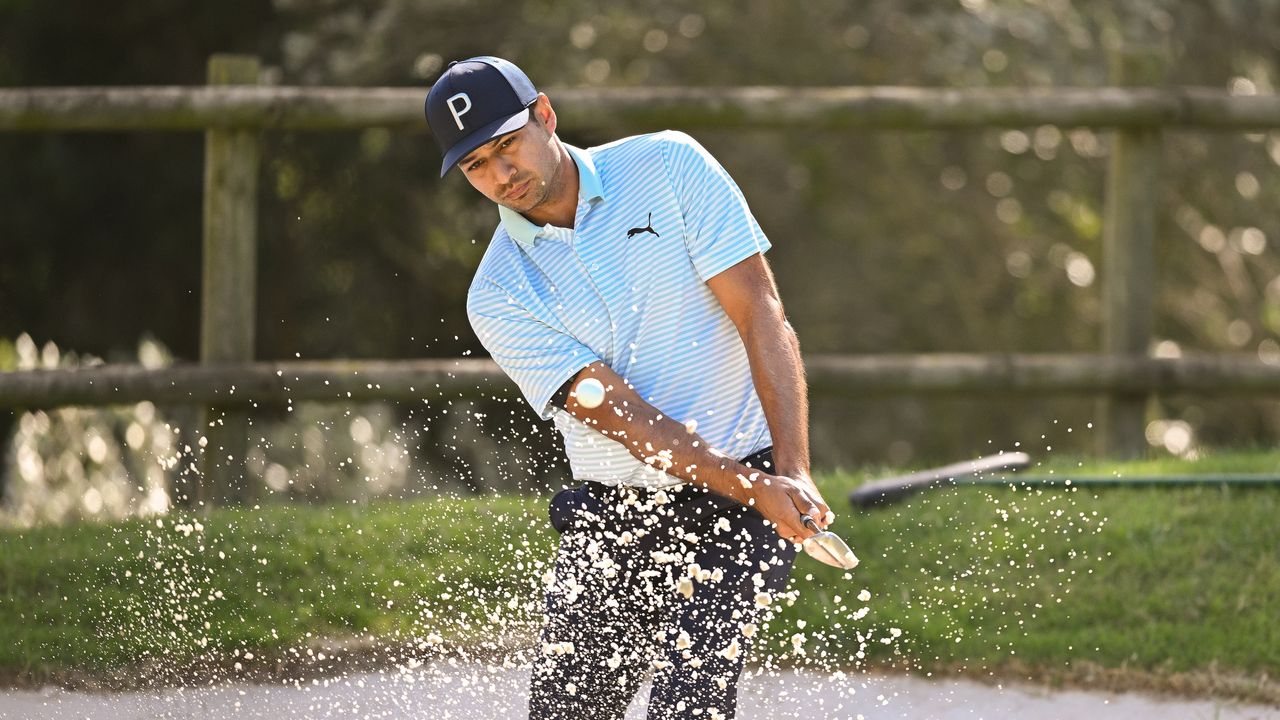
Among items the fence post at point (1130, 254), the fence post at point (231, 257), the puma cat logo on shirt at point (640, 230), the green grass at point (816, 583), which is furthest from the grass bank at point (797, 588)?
the puma cat logo on shirt at point (640, 230)

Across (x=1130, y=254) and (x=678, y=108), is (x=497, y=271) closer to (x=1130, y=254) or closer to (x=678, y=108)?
(x=678, y=108)

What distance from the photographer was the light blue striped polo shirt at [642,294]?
11.0ft

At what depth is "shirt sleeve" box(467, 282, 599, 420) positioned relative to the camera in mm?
3379

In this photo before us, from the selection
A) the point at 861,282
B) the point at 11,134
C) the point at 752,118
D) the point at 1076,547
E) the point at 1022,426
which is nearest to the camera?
the point at 1076,547

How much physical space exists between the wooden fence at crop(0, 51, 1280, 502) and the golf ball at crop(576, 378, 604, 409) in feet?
8.07

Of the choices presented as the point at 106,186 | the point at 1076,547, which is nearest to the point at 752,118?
the point at 1076,547

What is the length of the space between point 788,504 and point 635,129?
3570 mm

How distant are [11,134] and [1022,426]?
5937 millimetres

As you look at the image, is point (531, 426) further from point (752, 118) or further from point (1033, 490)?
point (1033, 490)

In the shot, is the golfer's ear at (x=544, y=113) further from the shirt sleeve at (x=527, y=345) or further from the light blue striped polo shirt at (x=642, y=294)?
the shirt sleeve at (x=527, y=345)

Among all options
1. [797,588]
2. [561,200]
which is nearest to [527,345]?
[561,200]

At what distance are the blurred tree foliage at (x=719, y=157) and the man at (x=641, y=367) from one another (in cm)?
469

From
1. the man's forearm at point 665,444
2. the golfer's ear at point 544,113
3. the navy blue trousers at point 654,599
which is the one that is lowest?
the navy blue trousers at point 654,599

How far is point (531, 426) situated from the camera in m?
8.60
